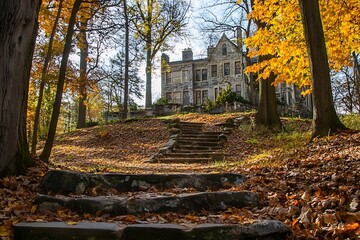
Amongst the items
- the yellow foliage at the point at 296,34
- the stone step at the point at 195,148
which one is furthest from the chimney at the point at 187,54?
the yellow foliage at the point at 296,34

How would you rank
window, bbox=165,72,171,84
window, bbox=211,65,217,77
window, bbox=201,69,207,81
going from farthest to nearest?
window, bbox=165,72,171,84
window, bbox=201,69,207,81
window, bbox=211,65,217,77

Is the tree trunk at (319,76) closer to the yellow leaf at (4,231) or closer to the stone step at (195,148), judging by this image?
the stone step at (195,148)

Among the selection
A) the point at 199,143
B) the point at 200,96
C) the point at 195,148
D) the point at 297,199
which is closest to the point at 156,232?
the point at 297,199

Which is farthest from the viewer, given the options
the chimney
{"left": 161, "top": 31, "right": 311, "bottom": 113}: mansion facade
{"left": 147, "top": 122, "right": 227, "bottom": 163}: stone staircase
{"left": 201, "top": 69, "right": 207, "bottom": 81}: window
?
the chimney

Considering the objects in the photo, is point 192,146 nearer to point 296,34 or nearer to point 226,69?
point 296,34

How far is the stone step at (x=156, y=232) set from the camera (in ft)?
8.29

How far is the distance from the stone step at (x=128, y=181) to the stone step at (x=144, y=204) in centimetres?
39

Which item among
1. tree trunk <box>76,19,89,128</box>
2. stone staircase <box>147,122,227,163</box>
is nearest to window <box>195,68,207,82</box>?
tree trunk <box>76,19,89,128</box>

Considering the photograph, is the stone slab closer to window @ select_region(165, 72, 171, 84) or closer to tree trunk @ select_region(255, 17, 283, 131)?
tree trunk @ select_region(255, 17, 283, 131)

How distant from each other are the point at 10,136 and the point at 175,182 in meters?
2.08

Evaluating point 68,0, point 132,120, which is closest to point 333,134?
point 68,0

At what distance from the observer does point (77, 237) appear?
2.53 meters

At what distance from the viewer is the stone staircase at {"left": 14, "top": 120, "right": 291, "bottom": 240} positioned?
255cm

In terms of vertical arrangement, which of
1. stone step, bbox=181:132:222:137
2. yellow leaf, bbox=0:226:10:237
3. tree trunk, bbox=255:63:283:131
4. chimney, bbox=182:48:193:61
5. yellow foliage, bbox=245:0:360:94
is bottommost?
yellow leaf, bbox=0:226:10:237
